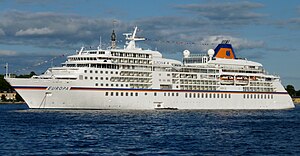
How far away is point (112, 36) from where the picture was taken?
9681cm

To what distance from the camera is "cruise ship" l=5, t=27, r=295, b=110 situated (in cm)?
8650

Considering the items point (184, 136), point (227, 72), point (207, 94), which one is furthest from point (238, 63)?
point (184, 136)

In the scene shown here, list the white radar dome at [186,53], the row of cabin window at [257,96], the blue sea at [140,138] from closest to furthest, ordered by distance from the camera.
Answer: the blue sea at [140,138], the row of cabin window at [257,96], the white radar dome at [186,53]

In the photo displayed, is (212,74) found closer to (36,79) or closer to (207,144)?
(36,79)

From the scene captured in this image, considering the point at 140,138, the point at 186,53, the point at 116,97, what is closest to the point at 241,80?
the point at 186,53

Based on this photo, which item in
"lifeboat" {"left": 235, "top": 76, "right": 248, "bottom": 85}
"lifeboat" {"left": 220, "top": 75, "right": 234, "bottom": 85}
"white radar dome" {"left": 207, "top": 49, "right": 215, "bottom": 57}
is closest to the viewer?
"lifeboat" {"left": 220, "top": 75, "right": 234, "bottom": 85}

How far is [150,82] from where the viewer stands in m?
95.7

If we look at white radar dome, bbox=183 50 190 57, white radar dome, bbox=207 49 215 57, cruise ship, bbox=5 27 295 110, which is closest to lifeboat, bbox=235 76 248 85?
cruise ship, bbox=5 27 295 110

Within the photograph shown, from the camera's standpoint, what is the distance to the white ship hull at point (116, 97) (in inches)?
3383

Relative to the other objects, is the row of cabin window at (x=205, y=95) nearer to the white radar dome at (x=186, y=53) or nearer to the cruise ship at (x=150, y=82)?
the cruise ship at (x=150, y=82)

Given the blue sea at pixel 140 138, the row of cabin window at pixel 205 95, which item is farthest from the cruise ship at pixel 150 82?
the blue sea at pixel 140 138

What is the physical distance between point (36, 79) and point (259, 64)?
1938 inches

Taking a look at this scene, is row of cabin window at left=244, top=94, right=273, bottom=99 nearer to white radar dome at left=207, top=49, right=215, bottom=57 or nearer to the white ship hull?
the white ship hull

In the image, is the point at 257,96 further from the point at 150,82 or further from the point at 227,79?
the point at 150,82
